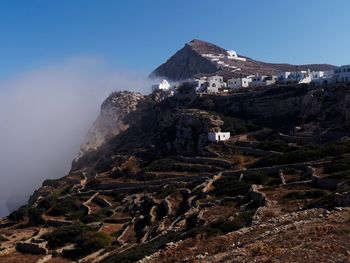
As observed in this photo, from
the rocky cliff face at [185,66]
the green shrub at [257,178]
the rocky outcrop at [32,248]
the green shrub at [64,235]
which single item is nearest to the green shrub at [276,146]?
the green shrub at [257,178]

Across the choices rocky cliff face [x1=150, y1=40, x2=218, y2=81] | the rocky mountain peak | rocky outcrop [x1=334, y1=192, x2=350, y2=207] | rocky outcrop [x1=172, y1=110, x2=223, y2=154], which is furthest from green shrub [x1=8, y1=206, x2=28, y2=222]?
the rocky mountain peak

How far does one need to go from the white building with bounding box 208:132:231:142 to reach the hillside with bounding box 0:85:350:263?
1.16 meters

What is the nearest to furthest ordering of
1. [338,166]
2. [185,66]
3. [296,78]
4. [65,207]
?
1. [338,166]
2. [65,207]
3. [296,78]
4. [185,66]

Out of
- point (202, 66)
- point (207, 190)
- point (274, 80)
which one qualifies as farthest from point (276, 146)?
point (202, 66)

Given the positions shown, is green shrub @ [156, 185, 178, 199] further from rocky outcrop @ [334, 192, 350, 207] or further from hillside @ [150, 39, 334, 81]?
hillside @ [150, 39, 334, 81]

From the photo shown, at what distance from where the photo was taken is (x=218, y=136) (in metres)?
59.5

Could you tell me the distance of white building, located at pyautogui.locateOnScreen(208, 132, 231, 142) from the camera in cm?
5934

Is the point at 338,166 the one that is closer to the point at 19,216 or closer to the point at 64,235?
the point at 64,235

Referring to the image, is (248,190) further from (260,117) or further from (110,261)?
(260,117)

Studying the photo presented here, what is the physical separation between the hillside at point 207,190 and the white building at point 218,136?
3.80ft

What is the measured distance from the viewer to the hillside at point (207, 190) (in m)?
18.2

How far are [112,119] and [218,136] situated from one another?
3613cm

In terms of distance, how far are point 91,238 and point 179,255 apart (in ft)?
56.9

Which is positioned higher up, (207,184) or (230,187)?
(230,187)
